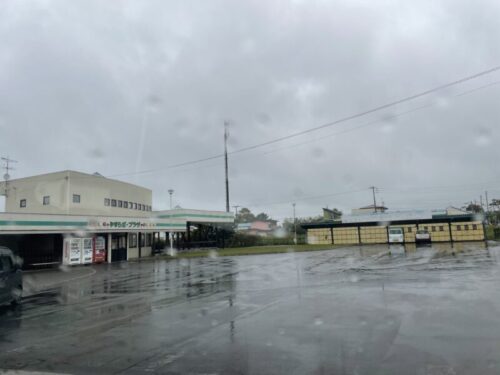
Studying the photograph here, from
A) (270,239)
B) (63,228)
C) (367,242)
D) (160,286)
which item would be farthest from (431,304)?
(270,239)

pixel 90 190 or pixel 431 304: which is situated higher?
pixel 90 190

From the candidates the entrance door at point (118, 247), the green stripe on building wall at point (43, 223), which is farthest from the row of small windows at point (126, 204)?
the green stripe on building wall at point (43, 223)

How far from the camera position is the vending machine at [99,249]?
107 feet

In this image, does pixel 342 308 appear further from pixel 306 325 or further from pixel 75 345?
pixel 75 345

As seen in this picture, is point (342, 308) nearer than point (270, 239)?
Yes

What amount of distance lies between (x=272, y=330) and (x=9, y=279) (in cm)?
884

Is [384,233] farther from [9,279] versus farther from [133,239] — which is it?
[9,279]

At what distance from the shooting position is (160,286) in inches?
611

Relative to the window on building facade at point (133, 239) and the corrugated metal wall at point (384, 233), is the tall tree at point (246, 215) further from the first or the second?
the window on building facade at point (133, 239)

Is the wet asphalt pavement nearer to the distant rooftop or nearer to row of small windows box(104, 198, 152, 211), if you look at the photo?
row of small windows box(104, 198, 152, 211)

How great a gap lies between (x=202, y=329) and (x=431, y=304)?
519 centimetres

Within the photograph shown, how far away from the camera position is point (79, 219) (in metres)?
30.7

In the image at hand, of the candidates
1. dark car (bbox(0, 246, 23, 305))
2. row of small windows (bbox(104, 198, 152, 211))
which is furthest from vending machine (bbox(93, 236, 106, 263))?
dark car (bbox(0, 246, 23, 305))

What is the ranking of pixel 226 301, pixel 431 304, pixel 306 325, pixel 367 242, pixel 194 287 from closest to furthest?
pixel 306 325
pixel 431 304
pixel 226 301
pixel 194 287
pixel 367 242
